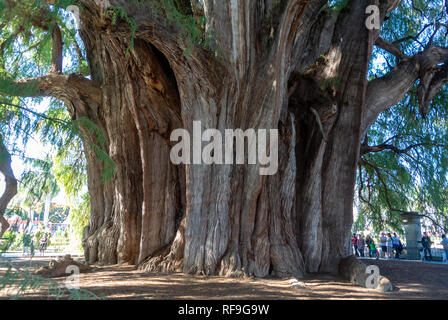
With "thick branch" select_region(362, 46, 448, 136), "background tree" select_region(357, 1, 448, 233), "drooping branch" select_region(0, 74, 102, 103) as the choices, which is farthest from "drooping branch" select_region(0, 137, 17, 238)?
"background tree" select_region(357, 1, 448, 233)

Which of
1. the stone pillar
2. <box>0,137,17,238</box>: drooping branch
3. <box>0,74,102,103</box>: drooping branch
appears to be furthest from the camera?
the stone pillar

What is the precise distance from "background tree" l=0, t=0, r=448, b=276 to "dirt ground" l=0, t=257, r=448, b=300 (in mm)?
460

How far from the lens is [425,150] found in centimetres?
866

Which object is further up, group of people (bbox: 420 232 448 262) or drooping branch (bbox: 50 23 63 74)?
drooping branch (bbox: 50 23 63 74)

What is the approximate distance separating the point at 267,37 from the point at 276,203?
269 centimetres

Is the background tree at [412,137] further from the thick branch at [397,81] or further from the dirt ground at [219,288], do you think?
the dirt ground at [219,288]

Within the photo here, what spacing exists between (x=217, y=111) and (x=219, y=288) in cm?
268

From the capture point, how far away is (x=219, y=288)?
13.2ft

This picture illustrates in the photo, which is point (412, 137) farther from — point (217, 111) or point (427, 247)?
point (217, 111)

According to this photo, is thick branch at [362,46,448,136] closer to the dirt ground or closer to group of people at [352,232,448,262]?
the dirt ground

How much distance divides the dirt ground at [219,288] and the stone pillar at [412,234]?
545 cm

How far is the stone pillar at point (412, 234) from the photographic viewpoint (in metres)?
10.3

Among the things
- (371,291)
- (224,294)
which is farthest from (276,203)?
(224,294)

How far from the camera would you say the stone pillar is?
1029 cm
